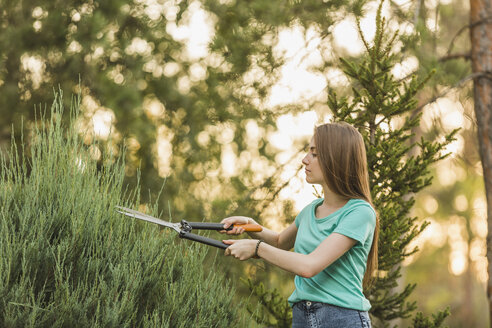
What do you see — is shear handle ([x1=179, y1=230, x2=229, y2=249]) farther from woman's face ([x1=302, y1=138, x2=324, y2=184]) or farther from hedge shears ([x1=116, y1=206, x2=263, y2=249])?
woman's face ([x1=302, y1=138, x2=324, y2=184])

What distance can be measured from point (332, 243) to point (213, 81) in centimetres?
680

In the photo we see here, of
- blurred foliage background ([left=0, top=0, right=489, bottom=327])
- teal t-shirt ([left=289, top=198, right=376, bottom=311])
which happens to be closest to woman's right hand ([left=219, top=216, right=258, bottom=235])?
teal t-shirt ([left=289, top=198, right=376, bottom=311])

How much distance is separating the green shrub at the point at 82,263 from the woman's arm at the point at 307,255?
81cm

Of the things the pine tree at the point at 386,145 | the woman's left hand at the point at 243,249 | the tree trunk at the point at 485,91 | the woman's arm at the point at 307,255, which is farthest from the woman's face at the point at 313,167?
the tree trunk at the point at 485,91

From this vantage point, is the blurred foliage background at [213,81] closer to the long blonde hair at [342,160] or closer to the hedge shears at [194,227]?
the hedge shears at [194,227]

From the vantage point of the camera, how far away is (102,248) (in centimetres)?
345

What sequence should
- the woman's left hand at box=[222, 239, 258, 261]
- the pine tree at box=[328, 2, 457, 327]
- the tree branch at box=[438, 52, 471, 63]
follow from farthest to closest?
the tree branch at box=[438, 52, 471, 63], the pine tree at box=[328, 2, 457, 327], the woman's left hand at box=[222, 239, 258, 261]

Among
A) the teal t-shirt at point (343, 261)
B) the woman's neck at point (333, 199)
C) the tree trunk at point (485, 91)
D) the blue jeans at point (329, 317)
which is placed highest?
the tree trunk at point (485, 91)

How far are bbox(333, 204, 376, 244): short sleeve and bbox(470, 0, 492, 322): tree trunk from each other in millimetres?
4742

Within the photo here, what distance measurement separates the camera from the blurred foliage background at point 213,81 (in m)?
6.95

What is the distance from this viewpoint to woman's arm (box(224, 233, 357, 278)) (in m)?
2.73

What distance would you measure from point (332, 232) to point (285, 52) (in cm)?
496

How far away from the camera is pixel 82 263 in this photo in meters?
3.32

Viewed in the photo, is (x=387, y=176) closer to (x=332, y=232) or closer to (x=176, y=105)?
(x=332, y=232)
